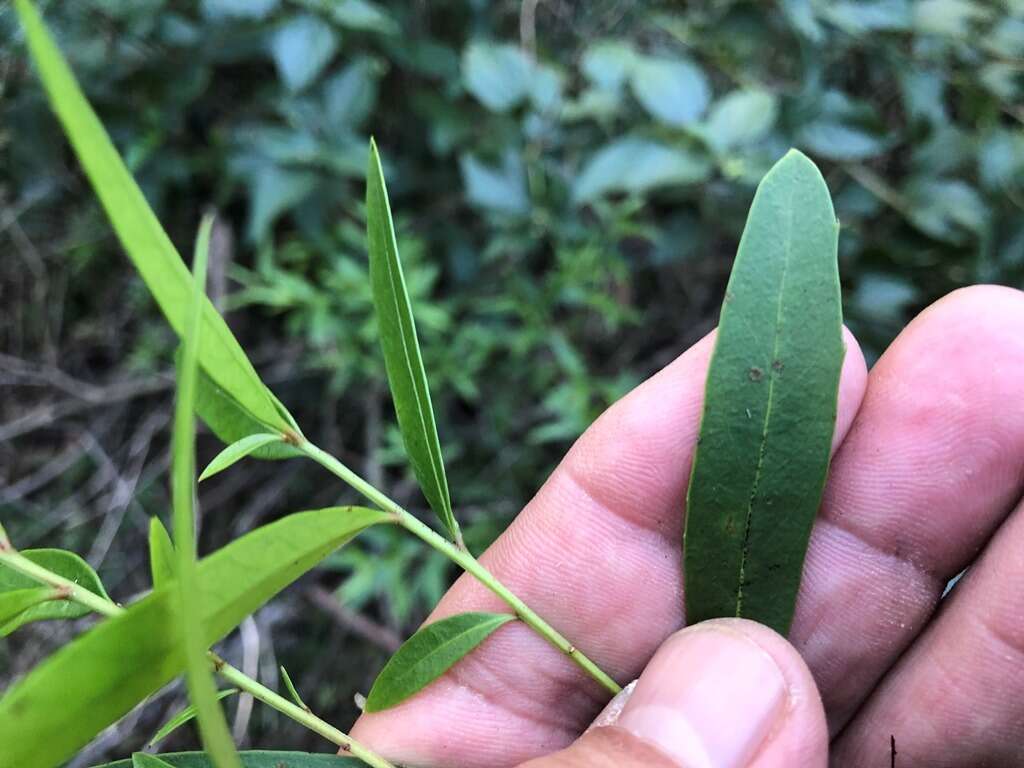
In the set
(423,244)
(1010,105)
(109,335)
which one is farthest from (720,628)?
(109,335)

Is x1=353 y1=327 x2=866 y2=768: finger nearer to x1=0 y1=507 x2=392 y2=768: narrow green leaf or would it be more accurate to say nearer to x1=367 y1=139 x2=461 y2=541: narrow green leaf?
x1=367 y1=139 x2=461 y2=541: narrow green leaf

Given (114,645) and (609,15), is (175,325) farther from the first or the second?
(609,15)

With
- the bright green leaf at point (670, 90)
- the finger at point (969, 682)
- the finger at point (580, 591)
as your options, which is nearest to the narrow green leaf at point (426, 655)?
the finger at point (580, 591)

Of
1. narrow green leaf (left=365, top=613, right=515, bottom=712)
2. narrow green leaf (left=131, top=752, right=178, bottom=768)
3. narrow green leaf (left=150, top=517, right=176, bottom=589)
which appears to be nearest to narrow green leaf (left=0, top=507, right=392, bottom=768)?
narrow green leaf (left=150, top=517, right=176, bottom=589)

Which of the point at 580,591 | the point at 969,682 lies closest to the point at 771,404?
the point at 580,591

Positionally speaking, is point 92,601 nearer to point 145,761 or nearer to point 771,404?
point 145,761
